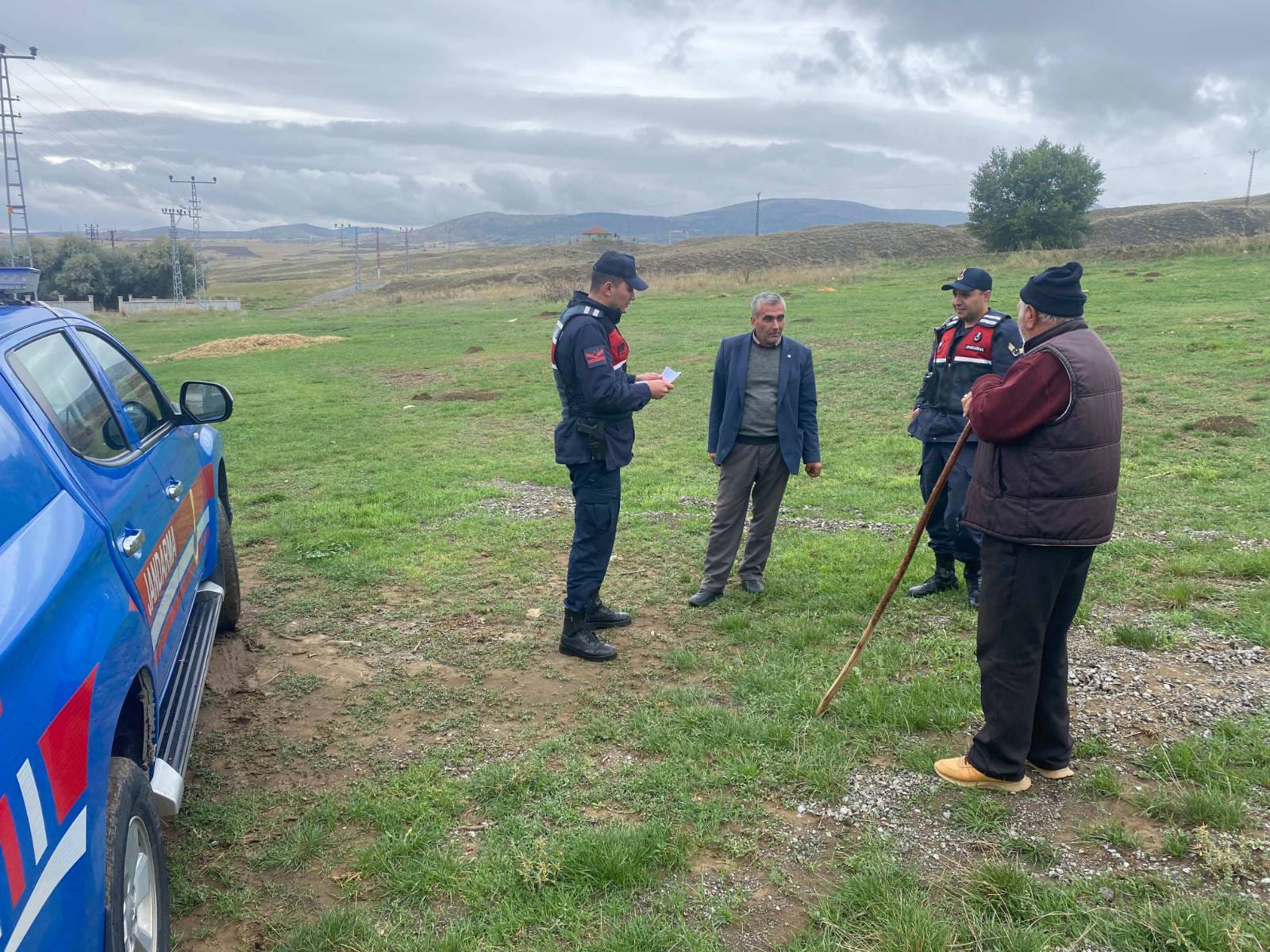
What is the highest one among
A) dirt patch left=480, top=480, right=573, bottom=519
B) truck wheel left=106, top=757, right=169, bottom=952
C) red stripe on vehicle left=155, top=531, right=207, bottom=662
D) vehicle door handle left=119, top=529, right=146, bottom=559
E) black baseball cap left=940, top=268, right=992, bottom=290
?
black baseball cap left=940, top=268, right=992, bottom=290

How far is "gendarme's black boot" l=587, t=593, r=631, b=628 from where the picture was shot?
561 cm

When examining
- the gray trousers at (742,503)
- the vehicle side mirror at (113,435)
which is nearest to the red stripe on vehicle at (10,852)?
the vehicle side mirror at (113,435)

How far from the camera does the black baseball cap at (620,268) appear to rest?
5023 mm

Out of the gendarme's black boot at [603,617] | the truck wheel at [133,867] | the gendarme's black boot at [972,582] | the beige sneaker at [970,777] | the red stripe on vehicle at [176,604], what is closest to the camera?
the truck wheel at [133,867]

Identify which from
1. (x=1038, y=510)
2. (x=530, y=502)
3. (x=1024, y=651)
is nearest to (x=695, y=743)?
(x=1024, y=651)

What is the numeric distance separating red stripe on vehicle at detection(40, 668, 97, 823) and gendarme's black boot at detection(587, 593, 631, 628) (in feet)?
11.9

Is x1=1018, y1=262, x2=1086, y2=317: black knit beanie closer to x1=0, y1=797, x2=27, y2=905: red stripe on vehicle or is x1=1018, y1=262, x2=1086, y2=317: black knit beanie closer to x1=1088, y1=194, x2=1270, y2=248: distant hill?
x1=0, y1=797, x2=27, y2=905: red stripe on vehicle

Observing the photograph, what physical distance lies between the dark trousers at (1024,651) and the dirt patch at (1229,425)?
8.18 m

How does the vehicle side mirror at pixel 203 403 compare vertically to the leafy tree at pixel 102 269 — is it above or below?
below

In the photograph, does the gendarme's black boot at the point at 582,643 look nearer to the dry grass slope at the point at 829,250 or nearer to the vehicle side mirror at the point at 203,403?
the vehicle side mirror at the point at 203,403

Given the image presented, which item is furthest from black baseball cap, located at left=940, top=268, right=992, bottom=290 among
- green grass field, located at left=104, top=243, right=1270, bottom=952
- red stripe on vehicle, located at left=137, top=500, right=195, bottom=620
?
red stripe on vehicle, located at left=137, top=500, right=195, bottom=620

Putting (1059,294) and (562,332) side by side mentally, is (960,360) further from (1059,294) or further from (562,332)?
(562,332)

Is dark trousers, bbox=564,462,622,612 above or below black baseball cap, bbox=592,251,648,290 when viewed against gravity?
below

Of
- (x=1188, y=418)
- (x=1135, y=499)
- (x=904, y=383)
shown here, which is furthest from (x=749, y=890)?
(x=904, y=383)
